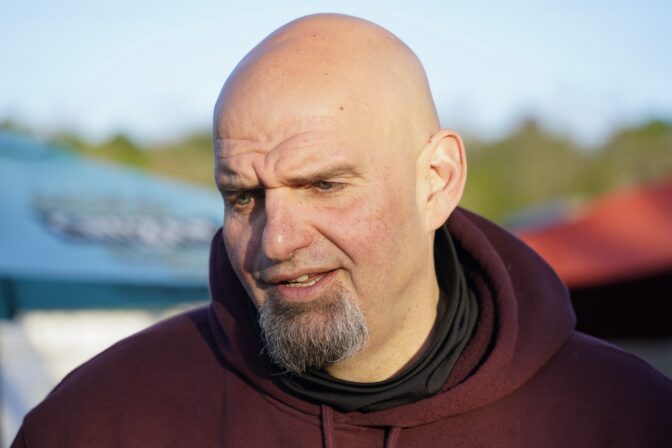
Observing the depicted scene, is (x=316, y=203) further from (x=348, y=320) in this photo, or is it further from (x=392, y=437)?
(x=392, y=437)

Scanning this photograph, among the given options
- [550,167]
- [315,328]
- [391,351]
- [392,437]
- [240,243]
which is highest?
[240,243]

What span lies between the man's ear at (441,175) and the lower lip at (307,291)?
33cm

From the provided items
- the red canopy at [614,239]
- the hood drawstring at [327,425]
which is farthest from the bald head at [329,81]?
the red canopy at [614,239]

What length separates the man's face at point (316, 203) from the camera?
199 centimetres

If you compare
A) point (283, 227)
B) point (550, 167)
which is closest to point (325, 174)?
point (283, 227)

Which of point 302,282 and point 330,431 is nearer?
point 302,282

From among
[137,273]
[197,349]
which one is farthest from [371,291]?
[137,273]

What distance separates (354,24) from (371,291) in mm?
654

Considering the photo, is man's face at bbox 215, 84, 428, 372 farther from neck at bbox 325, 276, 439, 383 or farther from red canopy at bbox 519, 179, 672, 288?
red canopy at bbox 519, 179, 672, 288

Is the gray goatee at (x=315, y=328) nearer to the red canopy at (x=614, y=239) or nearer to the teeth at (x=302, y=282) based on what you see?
the teeth at (x=302, y=282)

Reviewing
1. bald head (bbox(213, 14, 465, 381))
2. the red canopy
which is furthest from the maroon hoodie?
the red canopy

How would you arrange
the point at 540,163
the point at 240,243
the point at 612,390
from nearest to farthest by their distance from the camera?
the point at 240,243
the point at 612,390
the point at 540,163

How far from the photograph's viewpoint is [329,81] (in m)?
2.06

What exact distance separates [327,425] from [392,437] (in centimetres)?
15
